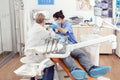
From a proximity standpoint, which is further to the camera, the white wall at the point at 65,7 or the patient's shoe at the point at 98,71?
the white wall at the point at 65,7

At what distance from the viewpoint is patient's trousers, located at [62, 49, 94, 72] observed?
352 centimetres

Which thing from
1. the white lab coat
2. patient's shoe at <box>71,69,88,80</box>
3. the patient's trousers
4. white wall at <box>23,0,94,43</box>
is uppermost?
white wall at <box>23,0,94,43</box>

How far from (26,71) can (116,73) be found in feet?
6.52

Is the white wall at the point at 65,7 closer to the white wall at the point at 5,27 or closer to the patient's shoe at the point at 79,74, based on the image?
the white wall at the point at 5,27

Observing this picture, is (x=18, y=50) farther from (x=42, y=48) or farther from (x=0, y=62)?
(x=42, y=48)

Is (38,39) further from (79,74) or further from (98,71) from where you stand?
(98,71)

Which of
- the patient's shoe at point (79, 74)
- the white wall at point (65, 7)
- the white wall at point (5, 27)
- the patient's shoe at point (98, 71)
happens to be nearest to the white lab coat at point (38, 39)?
the patient's shoe at point (79, 74)

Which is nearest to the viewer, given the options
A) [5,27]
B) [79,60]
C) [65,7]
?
[79,60]

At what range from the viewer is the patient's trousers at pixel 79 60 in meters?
3.52

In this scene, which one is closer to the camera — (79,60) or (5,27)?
(79,60)

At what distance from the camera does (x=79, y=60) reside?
3797 mm

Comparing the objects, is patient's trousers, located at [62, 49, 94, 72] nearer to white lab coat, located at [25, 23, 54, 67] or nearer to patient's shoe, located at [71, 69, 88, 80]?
patient's shoe, located at [71, 69, 88, 80]

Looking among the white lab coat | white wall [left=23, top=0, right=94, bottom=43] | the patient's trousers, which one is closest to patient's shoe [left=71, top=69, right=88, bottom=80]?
the patient's trousers

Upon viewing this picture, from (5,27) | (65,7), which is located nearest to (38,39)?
(5,27)
